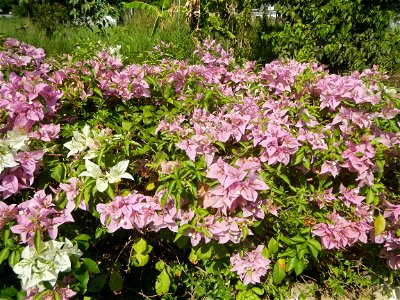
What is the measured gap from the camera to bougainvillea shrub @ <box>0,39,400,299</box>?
153 cm

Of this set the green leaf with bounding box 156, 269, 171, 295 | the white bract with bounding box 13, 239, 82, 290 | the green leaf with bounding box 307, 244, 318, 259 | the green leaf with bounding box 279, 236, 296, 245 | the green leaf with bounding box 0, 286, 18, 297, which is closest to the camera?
the white bract with bounding box 13, 239, 82, 290

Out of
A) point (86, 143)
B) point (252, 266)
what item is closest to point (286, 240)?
point (252, 266)

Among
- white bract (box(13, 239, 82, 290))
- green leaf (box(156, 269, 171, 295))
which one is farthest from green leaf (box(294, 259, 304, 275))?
white bract (box(13, 239, 82, 290))

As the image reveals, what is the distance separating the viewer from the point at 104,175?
1.56 m

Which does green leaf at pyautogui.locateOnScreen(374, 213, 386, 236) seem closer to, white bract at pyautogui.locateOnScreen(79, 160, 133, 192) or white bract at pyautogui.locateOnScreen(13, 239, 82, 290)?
white bract at pyautogui.locateOnScreen(79, 160, 133, 192)

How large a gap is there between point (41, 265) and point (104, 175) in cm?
40

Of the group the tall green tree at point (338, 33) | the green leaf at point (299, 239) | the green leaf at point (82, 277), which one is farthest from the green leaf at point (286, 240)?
the tall green tree at point (338, 33)

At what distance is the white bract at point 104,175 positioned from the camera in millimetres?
1519

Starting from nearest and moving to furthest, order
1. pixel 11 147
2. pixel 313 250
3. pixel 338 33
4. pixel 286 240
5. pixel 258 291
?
pixel 11 147, pixel 313 250, pixel 286 240, pixel 258 291, pixel 338 33

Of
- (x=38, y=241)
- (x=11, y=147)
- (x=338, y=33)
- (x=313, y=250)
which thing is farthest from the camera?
(x=338, y=33)

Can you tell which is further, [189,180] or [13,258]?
[189,180]

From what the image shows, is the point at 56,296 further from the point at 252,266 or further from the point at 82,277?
the point at 252,266

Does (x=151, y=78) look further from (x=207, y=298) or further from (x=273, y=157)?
(x=207, y=298)

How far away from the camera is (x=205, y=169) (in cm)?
167
